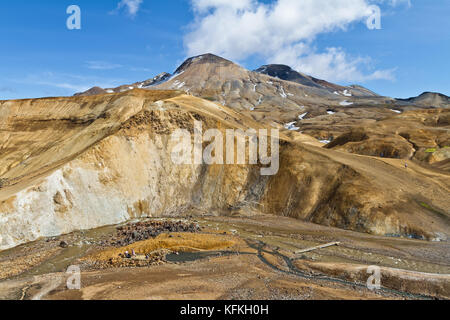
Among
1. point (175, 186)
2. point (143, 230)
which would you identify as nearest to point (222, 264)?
point (143, 230)

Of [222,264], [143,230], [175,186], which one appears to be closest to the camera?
[222,264]

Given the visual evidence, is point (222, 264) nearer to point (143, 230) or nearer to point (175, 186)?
point (143, 230)

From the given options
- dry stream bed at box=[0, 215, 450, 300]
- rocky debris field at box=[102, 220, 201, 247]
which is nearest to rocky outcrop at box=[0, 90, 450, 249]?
dry stream bed at box=[0, 215, 450, 300]

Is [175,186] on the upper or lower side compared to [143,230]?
upper

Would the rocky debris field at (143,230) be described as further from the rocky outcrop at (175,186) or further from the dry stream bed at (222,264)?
the rocky outcrop at (175,186)

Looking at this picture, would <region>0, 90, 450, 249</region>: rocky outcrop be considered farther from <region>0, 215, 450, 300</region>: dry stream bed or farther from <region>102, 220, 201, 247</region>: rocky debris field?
<region>102, 220, 201, 247</region>: rocky debris field

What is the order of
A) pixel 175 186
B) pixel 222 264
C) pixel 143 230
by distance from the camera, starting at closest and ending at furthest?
pixel 222 264
pixel 143 230
pixel 175 186

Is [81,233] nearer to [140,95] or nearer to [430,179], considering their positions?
[140,95]

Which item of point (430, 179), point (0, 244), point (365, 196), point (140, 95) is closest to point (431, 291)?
point (365, 196)
